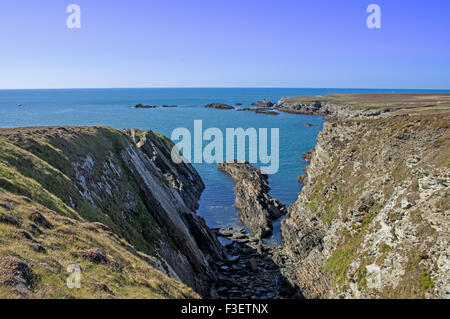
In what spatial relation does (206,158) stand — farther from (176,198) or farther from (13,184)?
(13,184)

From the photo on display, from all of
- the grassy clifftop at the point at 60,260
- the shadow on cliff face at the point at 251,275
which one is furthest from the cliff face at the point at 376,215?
the grassy clifftop at the point at 60,260

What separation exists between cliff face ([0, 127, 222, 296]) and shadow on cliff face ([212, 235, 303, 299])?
2.49m

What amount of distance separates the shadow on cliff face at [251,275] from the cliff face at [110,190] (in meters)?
2.49

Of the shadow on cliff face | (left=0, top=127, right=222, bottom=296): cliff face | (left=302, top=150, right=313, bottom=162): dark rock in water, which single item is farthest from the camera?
(left=302, top=150, right=313, bottom=162): dark rock in water

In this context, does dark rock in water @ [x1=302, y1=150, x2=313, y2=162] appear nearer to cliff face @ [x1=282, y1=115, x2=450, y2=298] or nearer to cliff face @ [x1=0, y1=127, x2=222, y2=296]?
cliff face @ [x1=282, y1=115, x2=450, y2=298]

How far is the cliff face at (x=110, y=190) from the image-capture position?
28078 millimetres

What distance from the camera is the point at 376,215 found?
3362cm

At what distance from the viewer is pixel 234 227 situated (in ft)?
206

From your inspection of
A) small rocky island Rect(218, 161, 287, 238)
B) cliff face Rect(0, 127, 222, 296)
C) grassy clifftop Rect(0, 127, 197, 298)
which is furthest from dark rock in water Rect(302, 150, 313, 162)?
grassy clifftop Rect(0, 127, 197, 298)

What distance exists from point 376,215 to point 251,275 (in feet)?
68.5

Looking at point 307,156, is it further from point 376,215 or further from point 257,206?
point 376,215

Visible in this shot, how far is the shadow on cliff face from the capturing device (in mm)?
40781

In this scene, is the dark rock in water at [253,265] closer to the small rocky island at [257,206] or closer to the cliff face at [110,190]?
the cliff face at [110,190]

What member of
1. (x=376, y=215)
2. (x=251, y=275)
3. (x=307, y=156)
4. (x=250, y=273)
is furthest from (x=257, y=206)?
(x=307, y=156)
